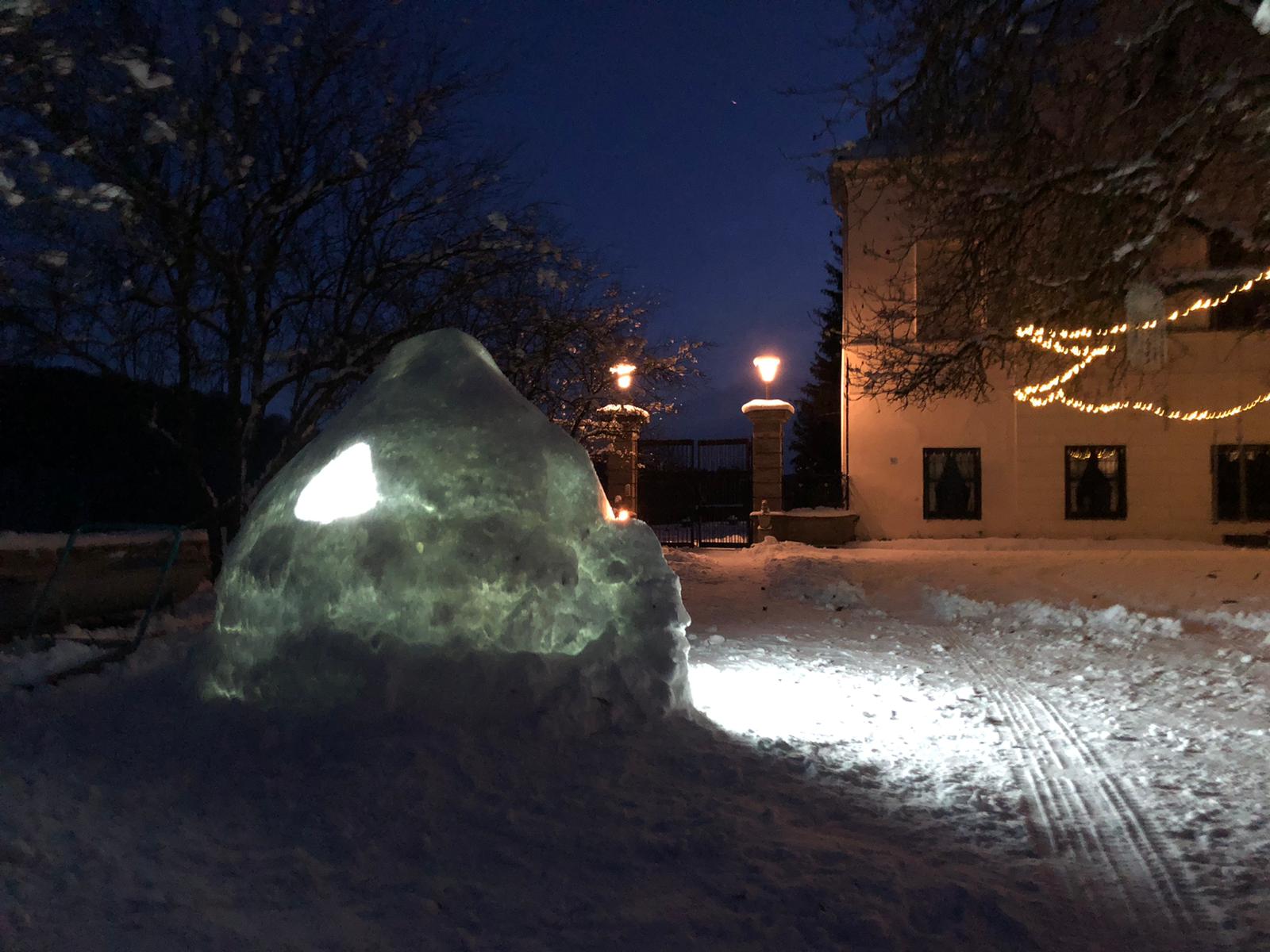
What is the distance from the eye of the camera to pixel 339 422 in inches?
255

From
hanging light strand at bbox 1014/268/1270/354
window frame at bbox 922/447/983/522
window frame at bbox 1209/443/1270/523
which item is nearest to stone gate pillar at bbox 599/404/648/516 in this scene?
window frame at bbox 922/447/983/522

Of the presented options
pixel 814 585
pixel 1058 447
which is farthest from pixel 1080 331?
pixel 1058 447

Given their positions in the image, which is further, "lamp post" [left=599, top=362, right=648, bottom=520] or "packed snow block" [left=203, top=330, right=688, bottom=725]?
"lamp post" [left=599, top=362, right=648, bottom=520]

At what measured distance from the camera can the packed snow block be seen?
5.32 meters

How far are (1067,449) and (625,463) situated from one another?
9.64m

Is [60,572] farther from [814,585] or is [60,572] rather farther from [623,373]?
[814,585]

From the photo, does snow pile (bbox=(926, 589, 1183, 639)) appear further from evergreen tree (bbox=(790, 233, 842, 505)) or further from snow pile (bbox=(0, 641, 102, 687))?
evergreen tree (bbox=(790, 233, 842, 505))

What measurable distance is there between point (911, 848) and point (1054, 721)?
2.80 meters

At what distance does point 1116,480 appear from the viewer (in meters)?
18.6

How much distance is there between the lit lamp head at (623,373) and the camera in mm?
14391

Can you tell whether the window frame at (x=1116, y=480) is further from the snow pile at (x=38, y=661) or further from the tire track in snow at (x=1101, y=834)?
the snow pile at (x=38, y=661)

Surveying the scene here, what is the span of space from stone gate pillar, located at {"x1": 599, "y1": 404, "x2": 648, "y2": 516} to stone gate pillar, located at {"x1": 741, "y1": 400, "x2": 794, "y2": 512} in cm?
266

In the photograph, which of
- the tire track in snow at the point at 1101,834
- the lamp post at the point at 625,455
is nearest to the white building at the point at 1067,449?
the lamp post at the point at 625,455

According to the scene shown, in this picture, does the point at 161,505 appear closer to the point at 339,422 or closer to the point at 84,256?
the point at 84,256
